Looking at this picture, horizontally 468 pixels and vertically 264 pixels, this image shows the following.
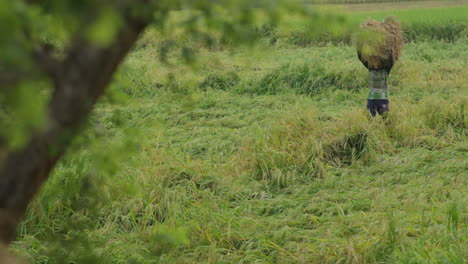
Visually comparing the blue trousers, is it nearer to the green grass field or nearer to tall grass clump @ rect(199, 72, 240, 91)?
the green grass field

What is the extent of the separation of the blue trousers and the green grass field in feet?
0.35

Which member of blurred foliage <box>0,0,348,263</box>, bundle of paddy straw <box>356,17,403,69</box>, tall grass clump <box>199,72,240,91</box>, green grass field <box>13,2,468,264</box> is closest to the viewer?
blurred foliage <box>0,0,348,263</box>

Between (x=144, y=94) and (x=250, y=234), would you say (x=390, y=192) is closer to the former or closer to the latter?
(x=250, y=234)

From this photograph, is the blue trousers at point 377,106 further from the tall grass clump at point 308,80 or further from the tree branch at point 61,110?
the tree branch at point 61,110

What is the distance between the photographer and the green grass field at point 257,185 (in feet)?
7.93

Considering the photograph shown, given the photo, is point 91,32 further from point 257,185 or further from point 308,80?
point 308,80

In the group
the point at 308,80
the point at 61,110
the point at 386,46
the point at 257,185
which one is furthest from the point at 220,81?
the point at 61,110

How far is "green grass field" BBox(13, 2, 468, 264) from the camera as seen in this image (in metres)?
2.42

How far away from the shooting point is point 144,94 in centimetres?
782

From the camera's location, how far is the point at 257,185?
157 inches

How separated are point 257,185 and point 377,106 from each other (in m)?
1.97

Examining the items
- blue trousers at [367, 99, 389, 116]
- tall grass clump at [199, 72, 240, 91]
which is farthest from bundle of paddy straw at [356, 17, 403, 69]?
tall grass clump at [199, 72, 240, 91]

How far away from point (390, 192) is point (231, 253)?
142cm

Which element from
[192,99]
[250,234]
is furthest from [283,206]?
[192,99]
